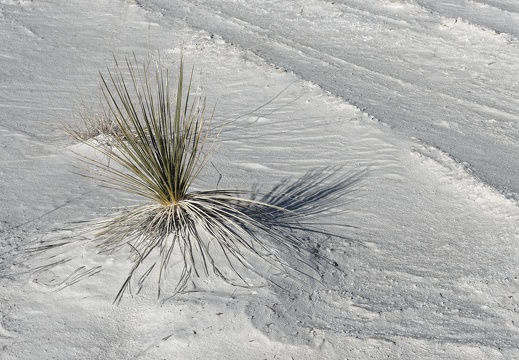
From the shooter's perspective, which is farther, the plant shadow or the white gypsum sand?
the plant shadow

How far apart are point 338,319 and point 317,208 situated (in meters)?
1.14

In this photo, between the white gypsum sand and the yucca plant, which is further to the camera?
the yucca plant

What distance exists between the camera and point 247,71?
6.87 m

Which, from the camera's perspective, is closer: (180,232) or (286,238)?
(180,232)

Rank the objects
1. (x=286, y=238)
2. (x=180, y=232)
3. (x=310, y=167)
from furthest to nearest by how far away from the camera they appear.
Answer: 1. (x=310, y=167)
2. (x=286, y=238)
3. (x=180, y=232)

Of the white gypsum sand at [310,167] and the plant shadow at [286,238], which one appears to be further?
the plant shadow at [286,238]

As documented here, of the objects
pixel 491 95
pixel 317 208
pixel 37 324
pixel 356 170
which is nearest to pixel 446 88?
pixel 491 95

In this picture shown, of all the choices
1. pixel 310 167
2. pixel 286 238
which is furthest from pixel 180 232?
pixel 310 167

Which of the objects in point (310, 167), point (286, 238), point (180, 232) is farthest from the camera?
point (310, 167)

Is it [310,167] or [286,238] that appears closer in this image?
[286,238]

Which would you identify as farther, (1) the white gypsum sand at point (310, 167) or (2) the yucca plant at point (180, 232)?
(2) the yucca plant at point (180, 232)

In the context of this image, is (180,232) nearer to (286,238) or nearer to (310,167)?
(286,238)

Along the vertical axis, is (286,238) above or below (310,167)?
below

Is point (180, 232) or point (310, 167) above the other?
point (310, 167)
